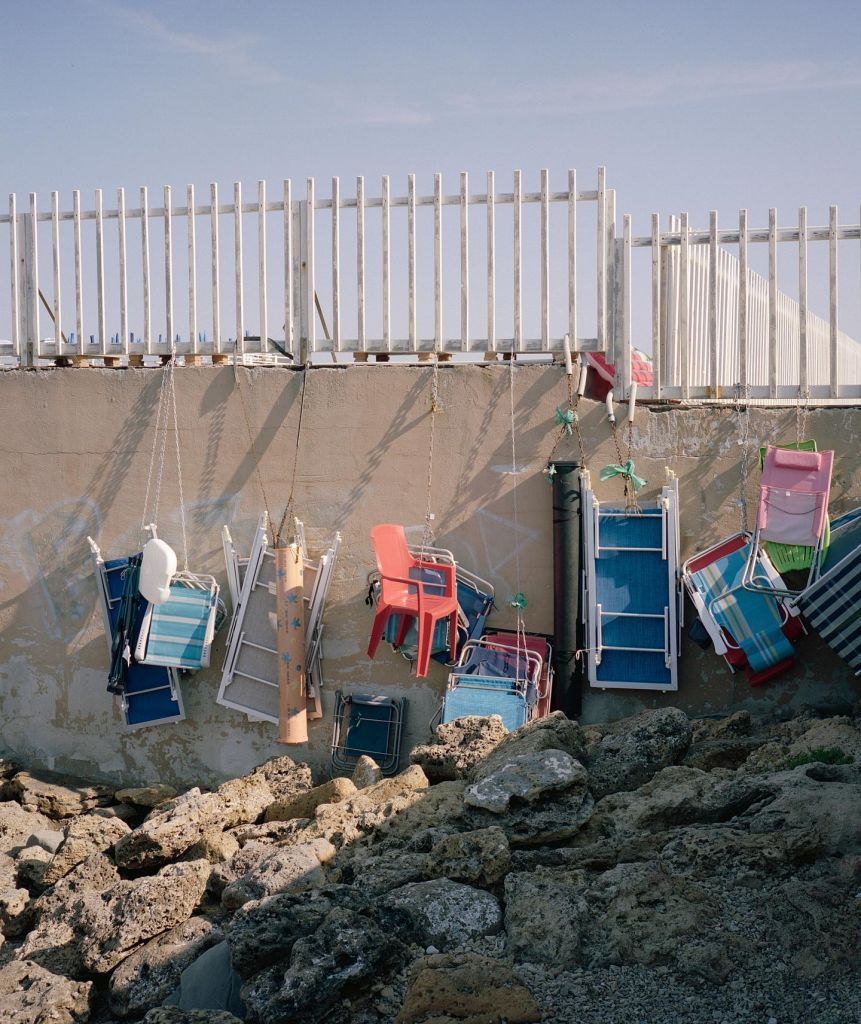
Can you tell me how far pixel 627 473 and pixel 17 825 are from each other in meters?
5.27

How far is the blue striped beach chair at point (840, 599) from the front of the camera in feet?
24.8

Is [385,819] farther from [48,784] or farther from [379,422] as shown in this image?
[48,784]

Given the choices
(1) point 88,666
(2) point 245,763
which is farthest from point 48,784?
(2) point 245,763

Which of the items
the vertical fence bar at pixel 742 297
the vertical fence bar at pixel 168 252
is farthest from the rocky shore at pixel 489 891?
the vertical fence bar at pixel 168 252

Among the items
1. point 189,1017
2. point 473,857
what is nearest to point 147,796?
point 473,857

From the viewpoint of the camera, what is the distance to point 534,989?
523 centimetres

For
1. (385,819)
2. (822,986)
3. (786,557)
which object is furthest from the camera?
(786,557)

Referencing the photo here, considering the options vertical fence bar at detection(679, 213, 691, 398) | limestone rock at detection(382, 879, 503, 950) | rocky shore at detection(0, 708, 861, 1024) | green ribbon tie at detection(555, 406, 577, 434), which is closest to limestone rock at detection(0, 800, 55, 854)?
rocky shore at detection(0, 708, 861, 1024)

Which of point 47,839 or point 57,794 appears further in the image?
point 57,794

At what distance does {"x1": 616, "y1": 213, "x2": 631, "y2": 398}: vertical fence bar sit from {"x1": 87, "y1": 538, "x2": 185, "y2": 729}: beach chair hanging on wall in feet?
13.4

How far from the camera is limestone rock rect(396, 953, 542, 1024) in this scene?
16.1ft

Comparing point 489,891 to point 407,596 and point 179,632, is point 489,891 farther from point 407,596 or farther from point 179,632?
point 179,632

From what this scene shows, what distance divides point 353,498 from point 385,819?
2895mm

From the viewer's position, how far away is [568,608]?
897 centimetres
